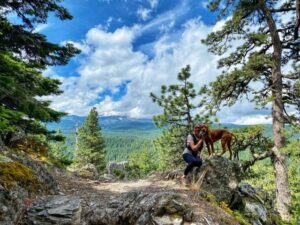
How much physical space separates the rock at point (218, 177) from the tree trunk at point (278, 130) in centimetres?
388

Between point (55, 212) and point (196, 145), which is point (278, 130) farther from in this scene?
point (55, 212)

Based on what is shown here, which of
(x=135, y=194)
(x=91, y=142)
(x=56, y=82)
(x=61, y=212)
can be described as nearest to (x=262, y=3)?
(x=56, y=82)

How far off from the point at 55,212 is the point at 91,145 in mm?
49295

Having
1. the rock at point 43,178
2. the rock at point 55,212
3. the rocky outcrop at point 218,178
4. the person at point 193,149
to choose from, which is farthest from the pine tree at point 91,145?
the rock at point 55,212

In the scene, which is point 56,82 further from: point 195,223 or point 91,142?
point 91,142

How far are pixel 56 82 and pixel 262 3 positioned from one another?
10.6m

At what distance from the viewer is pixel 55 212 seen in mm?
7918

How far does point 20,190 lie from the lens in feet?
27.0

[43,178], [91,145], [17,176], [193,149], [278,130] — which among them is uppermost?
[278,130]

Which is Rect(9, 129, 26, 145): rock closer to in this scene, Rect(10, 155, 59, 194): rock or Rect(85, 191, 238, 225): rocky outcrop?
Rect(10, 155, 59, 194): rock

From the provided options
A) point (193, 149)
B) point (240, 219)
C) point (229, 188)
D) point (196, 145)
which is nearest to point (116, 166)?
point (229, 188)

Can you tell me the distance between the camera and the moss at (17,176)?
7883mm

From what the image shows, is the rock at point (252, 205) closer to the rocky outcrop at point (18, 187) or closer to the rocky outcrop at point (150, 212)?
the rocky outcrop at point (150, 212)

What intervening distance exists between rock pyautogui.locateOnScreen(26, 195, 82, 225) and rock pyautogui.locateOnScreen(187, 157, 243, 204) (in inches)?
181
